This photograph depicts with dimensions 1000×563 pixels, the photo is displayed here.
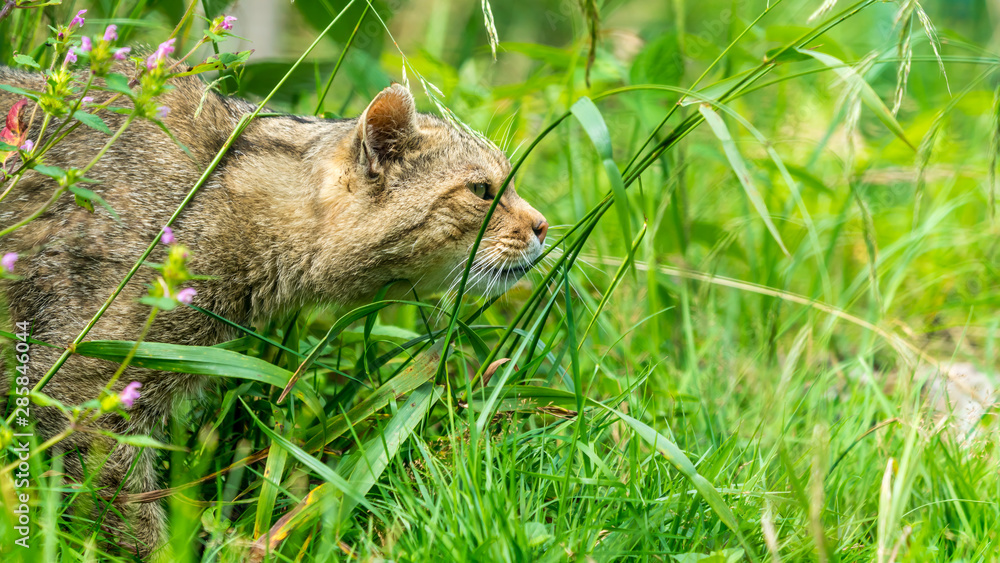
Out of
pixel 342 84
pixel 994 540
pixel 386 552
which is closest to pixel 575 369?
pixel 386 552

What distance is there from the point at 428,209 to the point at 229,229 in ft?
2.05

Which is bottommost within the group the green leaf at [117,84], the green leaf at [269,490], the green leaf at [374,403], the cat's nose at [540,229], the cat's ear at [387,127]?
the green leaf at [269,490]

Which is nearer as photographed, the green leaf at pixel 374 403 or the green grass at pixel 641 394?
the green grass at pixel 641 394

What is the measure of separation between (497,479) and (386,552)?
1.27 ft

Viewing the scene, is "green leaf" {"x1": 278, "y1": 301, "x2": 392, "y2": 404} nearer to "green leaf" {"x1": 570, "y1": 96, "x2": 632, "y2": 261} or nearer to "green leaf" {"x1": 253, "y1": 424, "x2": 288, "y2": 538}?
"green leaf" {"x1": 253, "y1": 424, "x2": 288, "y2": 538}

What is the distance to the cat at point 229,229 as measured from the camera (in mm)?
2223

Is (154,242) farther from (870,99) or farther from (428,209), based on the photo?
(870,99)

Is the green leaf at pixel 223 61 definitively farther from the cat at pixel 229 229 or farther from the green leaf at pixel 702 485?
the green leaf at pixel 702 485

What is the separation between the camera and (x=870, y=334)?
11.4 ft

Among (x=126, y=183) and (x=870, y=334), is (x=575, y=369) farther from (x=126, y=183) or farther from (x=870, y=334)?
(x=870, y=334)

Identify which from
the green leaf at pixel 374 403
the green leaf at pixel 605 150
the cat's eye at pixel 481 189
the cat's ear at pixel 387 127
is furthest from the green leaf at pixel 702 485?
the cat's ear at pixel 387 127

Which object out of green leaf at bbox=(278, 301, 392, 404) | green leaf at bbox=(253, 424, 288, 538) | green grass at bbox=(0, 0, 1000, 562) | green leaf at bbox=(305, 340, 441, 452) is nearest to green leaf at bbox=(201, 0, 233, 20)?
green grass at bbox=(0, 0, 1000, 562)

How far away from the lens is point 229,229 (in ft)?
7.98

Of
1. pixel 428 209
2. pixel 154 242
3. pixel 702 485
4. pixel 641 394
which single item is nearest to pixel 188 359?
pixel 154 242
